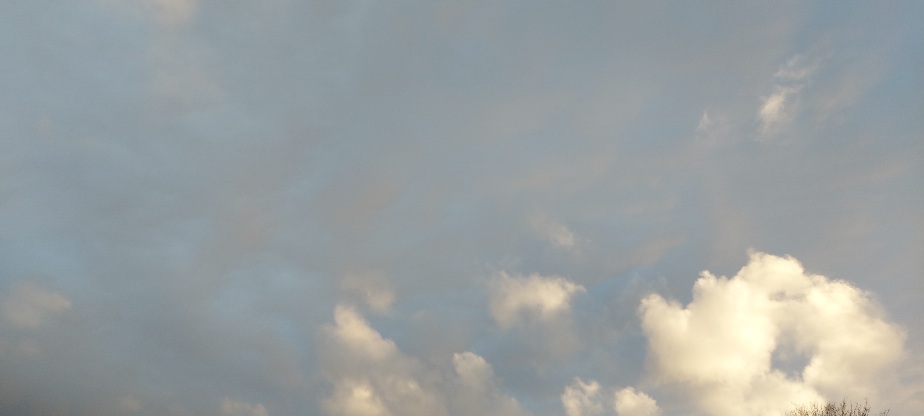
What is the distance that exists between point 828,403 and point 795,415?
15.2ft

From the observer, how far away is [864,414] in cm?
9000

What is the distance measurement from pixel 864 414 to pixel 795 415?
8924 mm

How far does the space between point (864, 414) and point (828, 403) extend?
16.5 ft

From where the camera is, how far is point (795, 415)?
316 ft

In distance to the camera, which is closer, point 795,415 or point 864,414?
point 864,414

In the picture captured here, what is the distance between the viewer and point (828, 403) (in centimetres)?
9444
